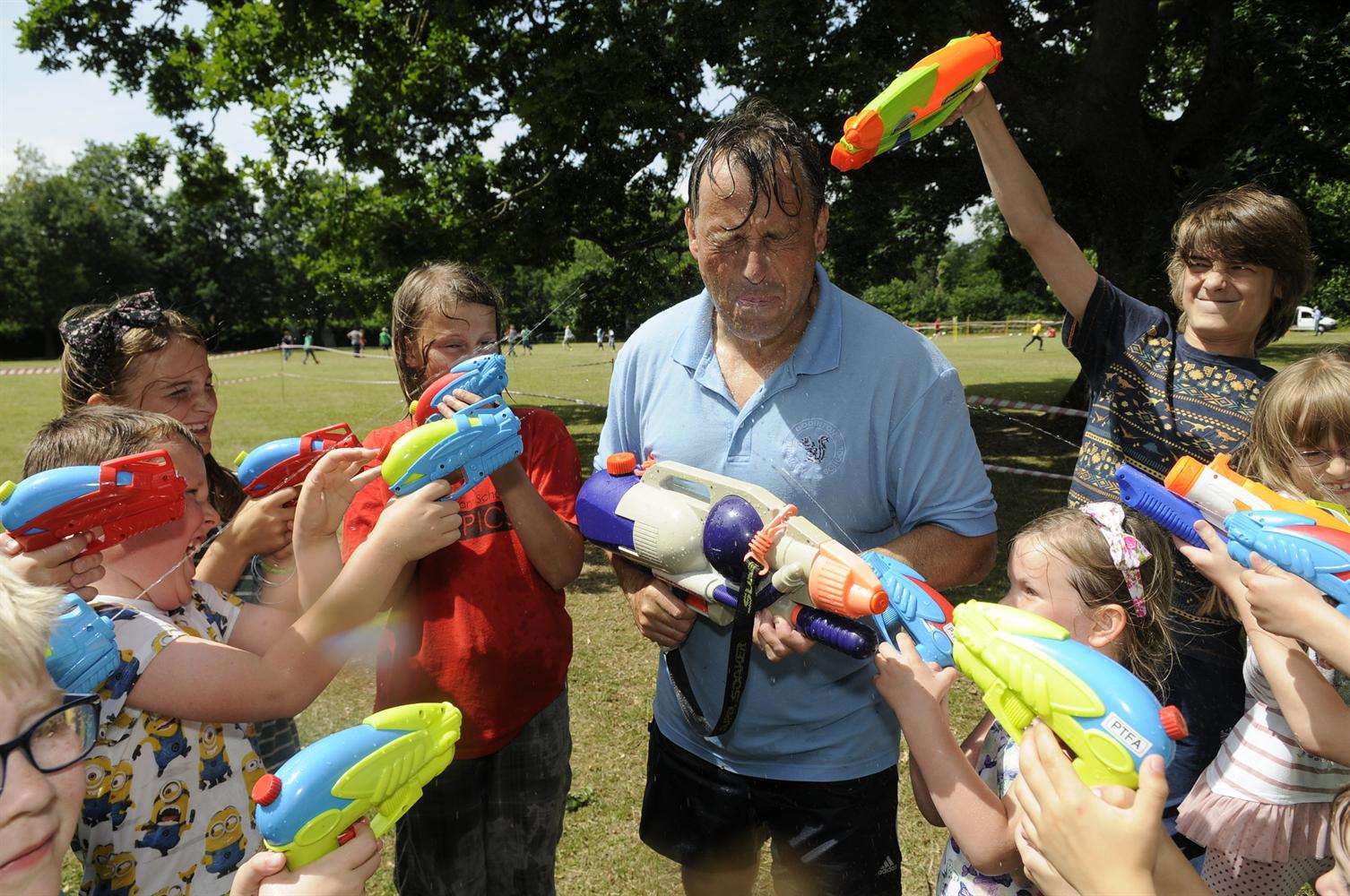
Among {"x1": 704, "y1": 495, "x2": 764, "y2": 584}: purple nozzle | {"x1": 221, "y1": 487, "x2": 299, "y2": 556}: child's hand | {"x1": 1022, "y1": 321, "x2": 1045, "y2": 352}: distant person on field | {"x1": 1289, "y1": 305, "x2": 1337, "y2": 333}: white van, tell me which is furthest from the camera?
{"x1": 1289, "y1": 305, "x2": 1337, "y2": 333}: white van

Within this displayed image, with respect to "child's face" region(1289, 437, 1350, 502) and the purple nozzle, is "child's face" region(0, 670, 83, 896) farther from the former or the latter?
"child's face" region(1289, 437, 1350, 502)

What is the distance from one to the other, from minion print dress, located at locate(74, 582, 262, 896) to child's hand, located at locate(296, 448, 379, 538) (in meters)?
0.37

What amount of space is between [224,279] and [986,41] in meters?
62.3

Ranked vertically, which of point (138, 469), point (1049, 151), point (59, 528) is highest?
point (1049, 151)

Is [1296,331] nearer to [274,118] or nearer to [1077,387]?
[1077,387]

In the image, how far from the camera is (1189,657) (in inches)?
103

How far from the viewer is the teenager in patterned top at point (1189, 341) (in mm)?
2584

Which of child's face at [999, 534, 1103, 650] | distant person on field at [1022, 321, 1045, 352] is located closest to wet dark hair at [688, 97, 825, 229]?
child's face at [999, 534, 1103, 650]

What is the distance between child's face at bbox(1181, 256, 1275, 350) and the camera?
2.64m

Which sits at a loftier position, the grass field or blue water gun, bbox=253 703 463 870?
blue water gun, bbox=253 703 463 870

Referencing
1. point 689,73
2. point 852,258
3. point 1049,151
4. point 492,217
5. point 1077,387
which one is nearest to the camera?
point 689,73

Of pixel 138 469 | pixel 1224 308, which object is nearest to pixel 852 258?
pixel 1224 308

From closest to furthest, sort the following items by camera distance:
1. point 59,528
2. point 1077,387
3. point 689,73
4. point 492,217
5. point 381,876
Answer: point 59,528 → point 381,876 → point 689,73 → point 492,217 → point 1077,387

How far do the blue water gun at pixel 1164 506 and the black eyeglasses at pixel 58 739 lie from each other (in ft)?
7.63
